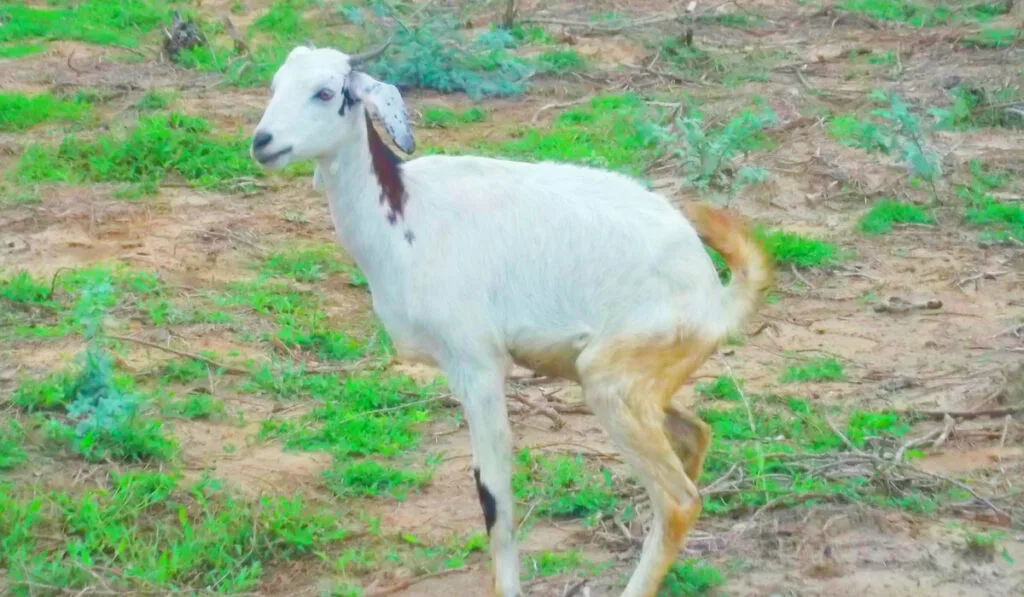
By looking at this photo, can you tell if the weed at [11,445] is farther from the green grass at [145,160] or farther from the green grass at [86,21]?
the green grass at [86,21]

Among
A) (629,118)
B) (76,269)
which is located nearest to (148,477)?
(76,269)

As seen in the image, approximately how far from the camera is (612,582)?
466 cm

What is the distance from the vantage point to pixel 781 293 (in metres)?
7.51

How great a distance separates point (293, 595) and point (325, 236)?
3867mm

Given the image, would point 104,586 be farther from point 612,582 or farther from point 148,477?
point 612,582

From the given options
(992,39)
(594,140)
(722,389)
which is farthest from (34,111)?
(992,39)

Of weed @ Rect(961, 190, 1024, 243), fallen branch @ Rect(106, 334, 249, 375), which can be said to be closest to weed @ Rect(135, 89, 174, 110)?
fallen branch @ Rect(106, 334, 249, 375)

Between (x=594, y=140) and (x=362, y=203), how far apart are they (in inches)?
217

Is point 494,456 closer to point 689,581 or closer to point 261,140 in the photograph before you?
point 689,581

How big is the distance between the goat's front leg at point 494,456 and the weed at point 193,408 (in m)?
1.94

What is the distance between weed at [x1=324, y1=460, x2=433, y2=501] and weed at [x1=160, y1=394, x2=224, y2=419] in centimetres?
73

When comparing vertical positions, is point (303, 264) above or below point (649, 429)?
below

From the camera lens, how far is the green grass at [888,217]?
8328mm

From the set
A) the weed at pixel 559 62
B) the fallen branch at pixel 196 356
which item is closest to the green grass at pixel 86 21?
the weed at pixel 559 62
